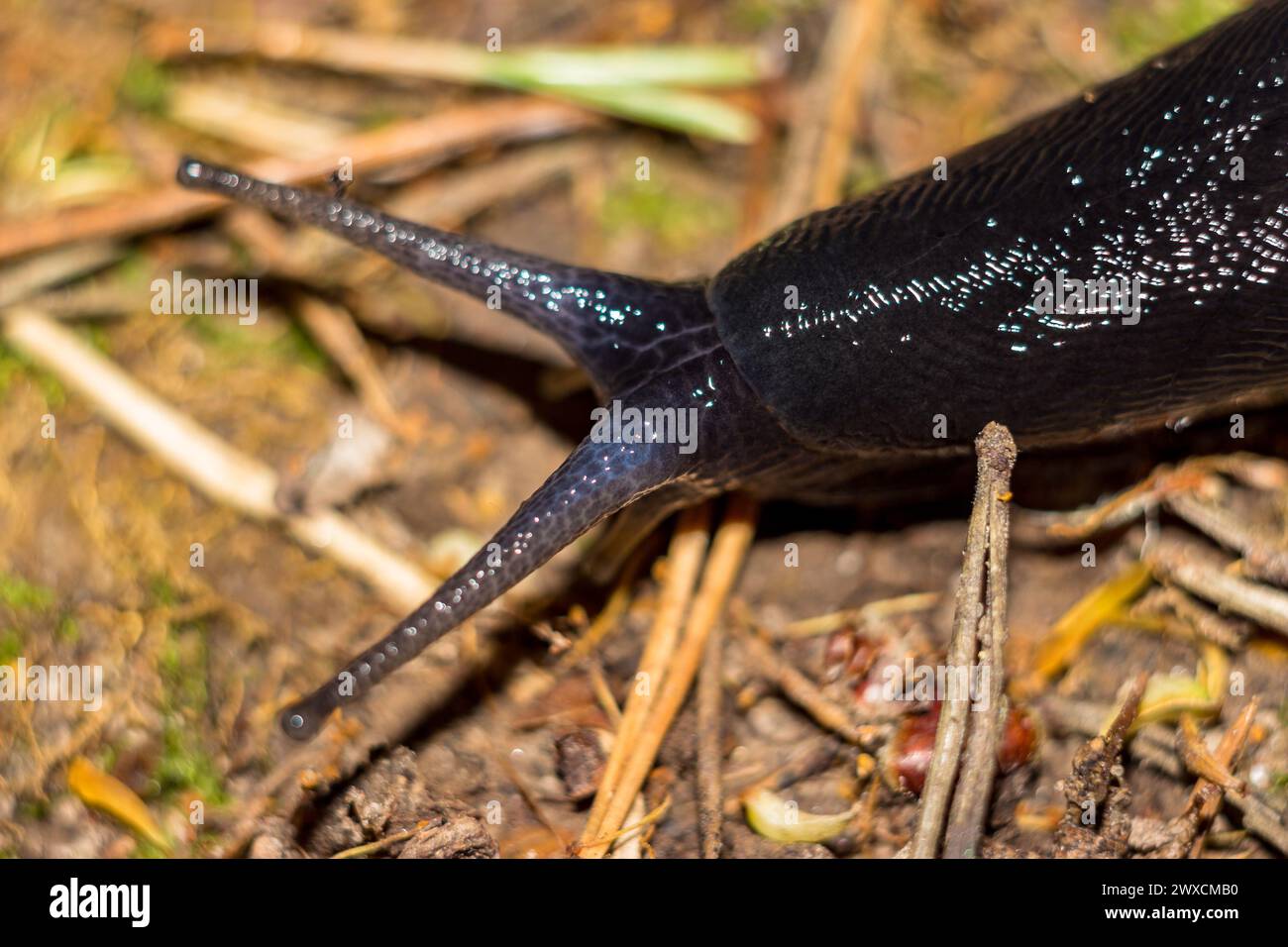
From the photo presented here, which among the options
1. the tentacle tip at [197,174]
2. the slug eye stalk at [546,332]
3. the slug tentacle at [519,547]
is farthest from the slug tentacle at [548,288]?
the slug tentacle at [519,547]

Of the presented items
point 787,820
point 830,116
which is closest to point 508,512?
point 787,820

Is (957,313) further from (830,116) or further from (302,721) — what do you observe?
(302,721)

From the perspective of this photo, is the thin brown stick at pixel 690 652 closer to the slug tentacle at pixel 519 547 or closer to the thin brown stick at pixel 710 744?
the thin brown stick at pixel 710 744

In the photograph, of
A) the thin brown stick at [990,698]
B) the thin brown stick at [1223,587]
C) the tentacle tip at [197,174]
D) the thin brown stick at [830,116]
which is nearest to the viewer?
the thin brown stick at [990,698]

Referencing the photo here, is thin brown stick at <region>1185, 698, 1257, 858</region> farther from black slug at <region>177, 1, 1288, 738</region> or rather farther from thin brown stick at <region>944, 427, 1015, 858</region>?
black slug at <region>177, 1, 1288, 738</region>
